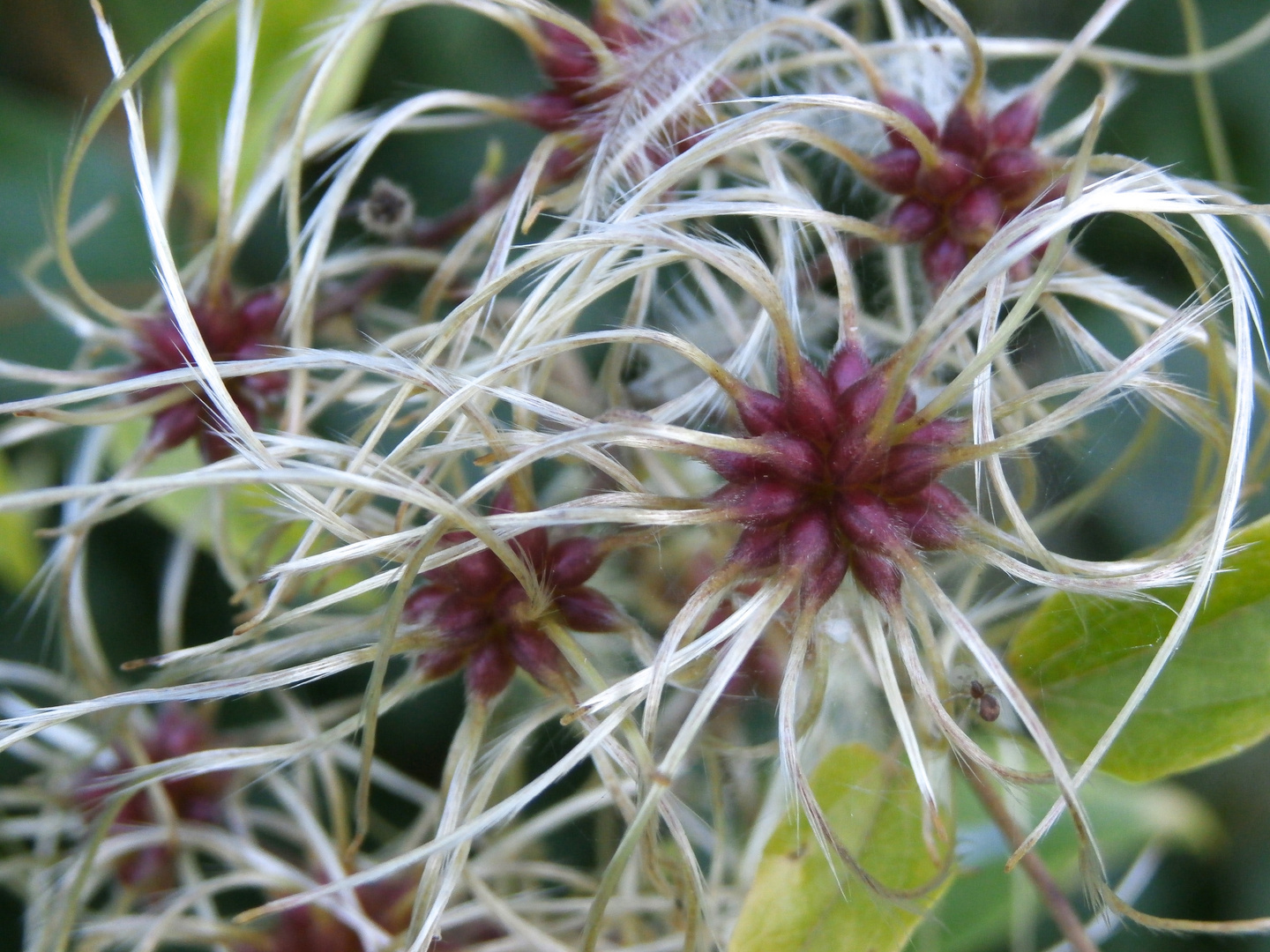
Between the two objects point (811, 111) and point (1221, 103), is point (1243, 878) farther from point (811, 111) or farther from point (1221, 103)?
point (811, 111)

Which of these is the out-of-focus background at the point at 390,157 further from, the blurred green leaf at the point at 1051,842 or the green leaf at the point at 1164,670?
the green leaf at the point at 1164,670

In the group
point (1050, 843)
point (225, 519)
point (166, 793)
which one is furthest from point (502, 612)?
point (1050, 843)

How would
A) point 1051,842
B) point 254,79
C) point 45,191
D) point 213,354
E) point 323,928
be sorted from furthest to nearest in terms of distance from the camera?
point 45,191 → point 1051,842 → point 254,79 → point 323,928 → point 213,354

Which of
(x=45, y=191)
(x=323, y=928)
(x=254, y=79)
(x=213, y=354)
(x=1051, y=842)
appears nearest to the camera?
(x=213, y=354)

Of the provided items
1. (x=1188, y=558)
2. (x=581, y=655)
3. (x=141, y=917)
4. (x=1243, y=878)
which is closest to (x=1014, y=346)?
(x=1188, y=558)

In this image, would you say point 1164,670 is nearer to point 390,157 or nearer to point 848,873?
point 848,873

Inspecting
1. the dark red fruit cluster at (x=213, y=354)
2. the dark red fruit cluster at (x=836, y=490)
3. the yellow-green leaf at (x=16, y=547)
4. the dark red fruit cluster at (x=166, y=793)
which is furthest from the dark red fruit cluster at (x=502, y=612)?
the yellow-green leaf at (x=16, y=547)
